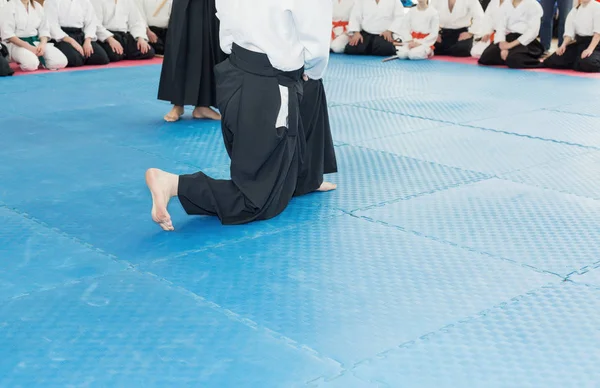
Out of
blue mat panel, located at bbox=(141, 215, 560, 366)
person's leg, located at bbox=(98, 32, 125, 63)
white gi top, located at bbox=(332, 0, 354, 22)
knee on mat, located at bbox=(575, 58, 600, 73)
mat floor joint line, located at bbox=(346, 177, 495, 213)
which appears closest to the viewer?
blue mat panel, located at bbox=(141, 215, 560, 366)

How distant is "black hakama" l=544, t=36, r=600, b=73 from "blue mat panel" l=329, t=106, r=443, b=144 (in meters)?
3.31

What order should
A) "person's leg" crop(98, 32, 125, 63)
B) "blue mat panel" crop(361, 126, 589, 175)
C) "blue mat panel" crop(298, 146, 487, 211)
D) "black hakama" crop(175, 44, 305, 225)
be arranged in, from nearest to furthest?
"black hakama" crop(175, 44, 305, 225) < "blue mat panel" crop(298, 146, 487, 211) < "blue mat panel" crop(361, 126, 589, 175) < "person's leg" crop(98, 32, 125, 63)

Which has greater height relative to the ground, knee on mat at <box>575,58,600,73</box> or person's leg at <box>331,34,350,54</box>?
knee on mat at <box>575,58,600,73</box>

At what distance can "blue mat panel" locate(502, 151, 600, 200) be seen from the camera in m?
3.56

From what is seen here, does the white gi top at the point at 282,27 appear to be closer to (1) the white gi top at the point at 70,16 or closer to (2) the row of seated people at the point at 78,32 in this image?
(2) the row of seated people at the point at 78,32

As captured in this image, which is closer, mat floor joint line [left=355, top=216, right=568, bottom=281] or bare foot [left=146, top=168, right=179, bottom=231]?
mat floor joint line [left=355, top=216, right=568, bottom=281]

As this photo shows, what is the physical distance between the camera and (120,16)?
335 inches

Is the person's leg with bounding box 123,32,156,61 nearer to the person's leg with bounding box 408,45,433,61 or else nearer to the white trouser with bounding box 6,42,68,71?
the white trouser with bounding box 6,42,68,71

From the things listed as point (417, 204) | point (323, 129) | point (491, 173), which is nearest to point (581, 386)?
point (417, 204)

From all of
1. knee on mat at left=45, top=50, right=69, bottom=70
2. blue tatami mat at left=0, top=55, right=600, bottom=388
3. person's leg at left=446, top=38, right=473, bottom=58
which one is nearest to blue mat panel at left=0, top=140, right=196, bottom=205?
blue tatami mat at left=0, top=55, right=600, bottom=388

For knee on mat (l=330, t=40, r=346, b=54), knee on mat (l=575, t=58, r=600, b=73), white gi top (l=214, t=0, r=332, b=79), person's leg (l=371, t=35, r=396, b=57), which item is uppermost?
white gi top (l=214, t=0, r=332, b=79)

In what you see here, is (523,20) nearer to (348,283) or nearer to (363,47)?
(363,47)

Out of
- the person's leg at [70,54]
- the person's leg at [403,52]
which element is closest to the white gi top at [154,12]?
the person's leg at [70,54]

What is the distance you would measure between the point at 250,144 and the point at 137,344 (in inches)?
45.2
